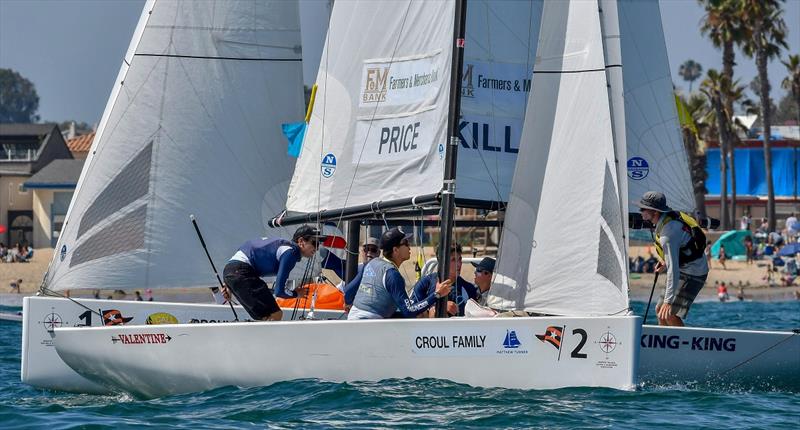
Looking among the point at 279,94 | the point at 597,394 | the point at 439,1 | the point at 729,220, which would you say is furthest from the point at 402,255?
the point at 729,220

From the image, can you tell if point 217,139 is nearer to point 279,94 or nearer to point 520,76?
point 279,94

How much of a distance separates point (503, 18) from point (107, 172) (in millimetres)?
5388

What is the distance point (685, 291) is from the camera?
13.1 metres

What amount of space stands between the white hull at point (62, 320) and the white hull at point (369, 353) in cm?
117

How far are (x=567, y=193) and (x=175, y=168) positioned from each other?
209 inches

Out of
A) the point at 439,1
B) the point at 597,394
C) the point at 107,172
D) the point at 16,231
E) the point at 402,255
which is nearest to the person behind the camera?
the point at 597,394

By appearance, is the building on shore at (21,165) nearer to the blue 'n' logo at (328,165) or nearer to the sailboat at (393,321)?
the blue 'n' logo at (328,165)

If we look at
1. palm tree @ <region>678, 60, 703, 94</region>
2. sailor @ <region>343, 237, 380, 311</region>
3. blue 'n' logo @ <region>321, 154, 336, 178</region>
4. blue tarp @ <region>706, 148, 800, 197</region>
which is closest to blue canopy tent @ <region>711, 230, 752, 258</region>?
blue tarp @ <region>706, 148, 800, 197</region>

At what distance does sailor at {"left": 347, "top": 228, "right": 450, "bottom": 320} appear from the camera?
12094mm

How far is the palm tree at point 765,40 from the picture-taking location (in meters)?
50.4

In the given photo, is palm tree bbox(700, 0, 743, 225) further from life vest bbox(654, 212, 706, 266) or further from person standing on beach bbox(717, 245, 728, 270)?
life vest bbox(654, 212, 706, 266)

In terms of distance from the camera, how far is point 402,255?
40.0 feet

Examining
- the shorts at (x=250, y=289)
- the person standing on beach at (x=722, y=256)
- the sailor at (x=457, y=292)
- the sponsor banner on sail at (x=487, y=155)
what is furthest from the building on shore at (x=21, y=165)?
the shorts at (x=250, y=289)

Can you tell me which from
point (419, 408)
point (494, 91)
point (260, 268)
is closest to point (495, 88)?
point (494, 91)
